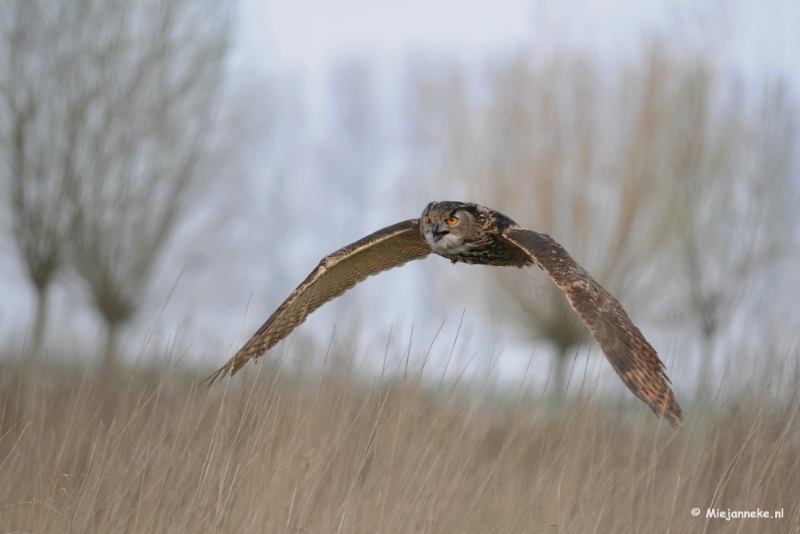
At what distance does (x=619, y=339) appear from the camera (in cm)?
403

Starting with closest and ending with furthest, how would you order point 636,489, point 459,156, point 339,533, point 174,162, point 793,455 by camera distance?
point 339,533 < point 636,489 < point 793,455 < point 174,162 < point 459,156

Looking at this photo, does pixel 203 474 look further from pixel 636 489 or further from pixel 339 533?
pixel 636 489

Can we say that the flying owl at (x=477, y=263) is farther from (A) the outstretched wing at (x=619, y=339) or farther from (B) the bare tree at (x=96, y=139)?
(B) the bare tree at (x=96, y=139)

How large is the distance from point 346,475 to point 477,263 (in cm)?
A: 196

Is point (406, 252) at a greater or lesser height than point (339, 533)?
greater

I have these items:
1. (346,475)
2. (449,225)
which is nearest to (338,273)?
(449,225)

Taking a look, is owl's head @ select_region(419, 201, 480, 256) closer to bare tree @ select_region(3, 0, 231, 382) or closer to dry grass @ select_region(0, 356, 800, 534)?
dry grass @ select_region(0, 356, 800, 534)

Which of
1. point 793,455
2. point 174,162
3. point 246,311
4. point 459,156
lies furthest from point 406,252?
point 459,156

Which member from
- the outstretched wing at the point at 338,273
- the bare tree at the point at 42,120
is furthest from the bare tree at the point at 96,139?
the outstretched wing at the point at 338,273

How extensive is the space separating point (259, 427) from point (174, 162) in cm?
618

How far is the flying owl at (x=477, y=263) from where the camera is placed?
154 inches

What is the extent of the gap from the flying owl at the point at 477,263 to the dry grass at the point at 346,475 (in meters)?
0.57

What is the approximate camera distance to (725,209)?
463 inches

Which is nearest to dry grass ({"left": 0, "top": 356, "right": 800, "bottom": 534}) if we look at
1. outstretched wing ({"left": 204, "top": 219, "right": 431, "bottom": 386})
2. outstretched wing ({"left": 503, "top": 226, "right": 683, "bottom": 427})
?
outstretched wing ({"left": 204, "top": 219, "right": 431, "bottom": 386})
